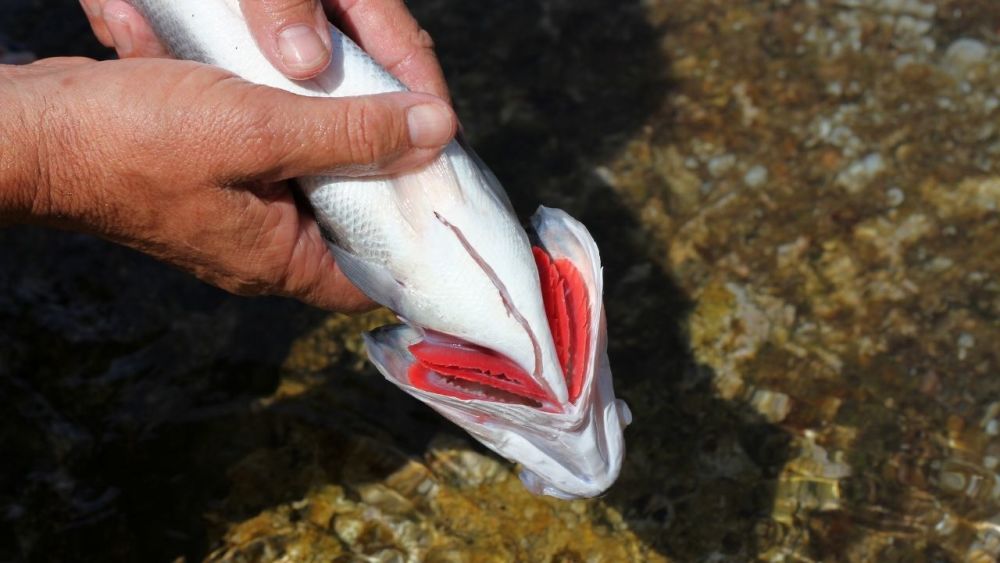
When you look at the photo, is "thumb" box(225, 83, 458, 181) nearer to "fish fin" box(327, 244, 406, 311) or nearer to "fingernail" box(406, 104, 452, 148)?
"fingernail" box(406, 104, 452, 148)

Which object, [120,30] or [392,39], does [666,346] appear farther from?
[120,30]

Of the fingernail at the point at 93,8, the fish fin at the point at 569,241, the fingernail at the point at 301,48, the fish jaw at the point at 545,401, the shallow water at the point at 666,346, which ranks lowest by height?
the shallow water at the point at 666,346

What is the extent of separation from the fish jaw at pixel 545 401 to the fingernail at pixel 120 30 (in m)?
1.42

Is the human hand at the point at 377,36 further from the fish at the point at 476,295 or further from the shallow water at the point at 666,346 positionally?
the shallow water at the point at 666,346

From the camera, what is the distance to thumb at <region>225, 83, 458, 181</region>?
2.67 m

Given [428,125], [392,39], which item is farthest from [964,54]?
[428,125]

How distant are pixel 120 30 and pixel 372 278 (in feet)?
4.53

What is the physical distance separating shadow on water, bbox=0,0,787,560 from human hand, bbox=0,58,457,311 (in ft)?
4.07

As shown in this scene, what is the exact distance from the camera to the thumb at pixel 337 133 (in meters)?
2.67

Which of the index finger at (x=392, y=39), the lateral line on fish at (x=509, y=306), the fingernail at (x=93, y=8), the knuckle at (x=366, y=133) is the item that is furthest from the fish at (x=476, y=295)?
the fingernail at (x=93, y=8)

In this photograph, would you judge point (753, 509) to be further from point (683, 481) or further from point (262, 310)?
point (262, 310)

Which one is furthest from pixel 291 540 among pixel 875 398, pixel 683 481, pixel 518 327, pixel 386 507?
pixel 875 398

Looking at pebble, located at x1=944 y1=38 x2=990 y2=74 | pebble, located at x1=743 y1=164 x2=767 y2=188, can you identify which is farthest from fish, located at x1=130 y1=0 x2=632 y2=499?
pebble, located at x1=944 y1=38 x2=990 y2=74

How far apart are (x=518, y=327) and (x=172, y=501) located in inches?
78.7
